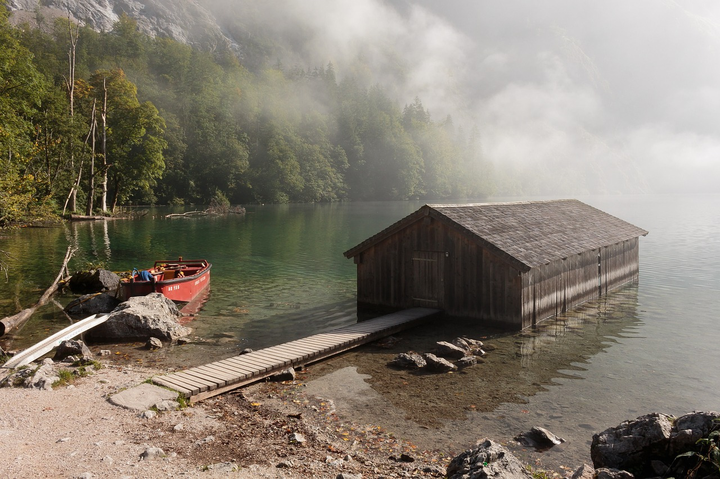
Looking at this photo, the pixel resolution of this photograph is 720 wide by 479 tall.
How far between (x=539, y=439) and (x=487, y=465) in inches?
161

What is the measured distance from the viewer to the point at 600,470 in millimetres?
8406

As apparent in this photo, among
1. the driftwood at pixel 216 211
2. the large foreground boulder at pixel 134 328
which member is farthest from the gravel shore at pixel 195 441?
the driftwood at pixel 216 211

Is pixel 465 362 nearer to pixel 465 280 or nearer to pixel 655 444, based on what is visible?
pixel 465 280

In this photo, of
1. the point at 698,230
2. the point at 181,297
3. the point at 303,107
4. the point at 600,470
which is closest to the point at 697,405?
the point at 600,470

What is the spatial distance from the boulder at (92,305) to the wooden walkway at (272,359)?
36.7ft

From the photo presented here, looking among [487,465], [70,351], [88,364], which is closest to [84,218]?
[70,351]

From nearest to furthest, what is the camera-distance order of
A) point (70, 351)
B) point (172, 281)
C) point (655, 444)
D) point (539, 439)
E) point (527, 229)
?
point (655, 444) → point (539, 439) → point (70, 351) → point (527, 229) → point (172, 281)

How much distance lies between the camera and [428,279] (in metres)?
22.9

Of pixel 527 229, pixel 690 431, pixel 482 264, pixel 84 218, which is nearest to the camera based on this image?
pixel 690 431

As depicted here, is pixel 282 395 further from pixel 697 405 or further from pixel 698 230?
pixel 698 230

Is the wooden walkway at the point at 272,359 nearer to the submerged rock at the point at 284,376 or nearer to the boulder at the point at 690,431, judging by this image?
the submerged rock at the point at 284,376

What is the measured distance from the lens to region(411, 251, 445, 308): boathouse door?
2247 centimetres

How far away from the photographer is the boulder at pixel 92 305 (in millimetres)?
24266

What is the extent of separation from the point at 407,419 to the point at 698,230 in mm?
72352
